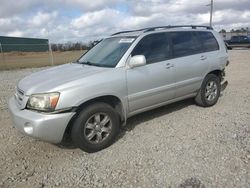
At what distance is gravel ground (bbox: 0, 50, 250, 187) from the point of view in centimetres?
336

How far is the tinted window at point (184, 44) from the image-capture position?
537 cm

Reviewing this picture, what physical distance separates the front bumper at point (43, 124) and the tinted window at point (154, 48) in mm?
1698

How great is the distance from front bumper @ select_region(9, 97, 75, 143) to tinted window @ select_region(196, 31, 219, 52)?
3465mm

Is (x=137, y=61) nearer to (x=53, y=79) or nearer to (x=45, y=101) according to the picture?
(x=53, y=79)

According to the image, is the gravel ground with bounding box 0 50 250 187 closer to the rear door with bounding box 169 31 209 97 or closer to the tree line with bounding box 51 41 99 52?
the rear door with bounding box 169 31 209 97

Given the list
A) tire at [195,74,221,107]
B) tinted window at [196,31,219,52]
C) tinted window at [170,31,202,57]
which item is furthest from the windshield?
tire at [195,74,221,107]

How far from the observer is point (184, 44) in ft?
18.2

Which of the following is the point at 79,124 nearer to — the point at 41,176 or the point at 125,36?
the point at 41,176

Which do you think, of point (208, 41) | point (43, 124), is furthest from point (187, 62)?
point (43, 124)

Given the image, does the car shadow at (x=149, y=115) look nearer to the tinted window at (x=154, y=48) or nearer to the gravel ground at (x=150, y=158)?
the gravel ground at (x=150, y=158)

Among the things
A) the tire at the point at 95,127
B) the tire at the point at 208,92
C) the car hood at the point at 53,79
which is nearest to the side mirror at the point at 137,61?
the car hood at the point at 53,79

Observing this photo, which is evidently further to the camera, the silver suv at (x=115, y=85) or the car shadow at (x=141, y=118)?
the car shadow at (x=141, y=118)

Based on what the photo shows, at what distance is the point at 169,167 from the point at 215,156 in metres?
0.72

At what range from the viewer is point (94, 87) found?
4.05 meters
